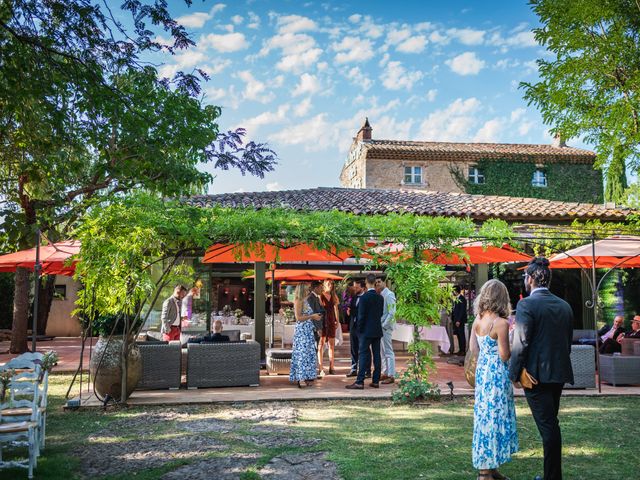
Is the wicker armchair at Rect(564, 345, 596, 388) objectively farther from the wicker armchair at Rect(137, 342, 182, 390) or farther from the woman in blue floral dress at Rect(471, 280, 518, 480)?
the wicker armchair at Rect(137, 342, 182, 390)

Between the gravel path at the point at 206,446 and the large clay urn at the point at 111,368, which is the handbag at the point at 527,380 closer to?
the gravel path at the point at 206,446

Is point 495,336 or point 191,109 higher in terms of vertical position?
point 191,109

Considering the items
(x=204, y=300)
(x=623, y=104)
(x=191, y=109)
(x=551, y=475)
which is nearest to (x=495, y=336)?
(x=551, y=475)

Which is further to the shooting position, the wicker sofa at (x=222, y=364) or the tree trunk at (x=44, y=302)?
the tree trunk at (x=44, y=302)

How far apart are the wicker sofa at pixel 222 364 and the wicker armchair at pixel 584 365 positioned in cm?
516

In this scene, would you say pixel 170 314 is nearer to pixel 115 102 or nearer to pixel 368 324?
pixel 368 324

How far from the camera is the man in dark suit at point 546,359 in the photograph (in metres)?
3.90

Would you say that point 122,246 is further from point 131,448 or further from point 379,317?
point 379,317

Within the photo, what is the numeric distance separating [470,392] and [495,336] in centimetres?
448

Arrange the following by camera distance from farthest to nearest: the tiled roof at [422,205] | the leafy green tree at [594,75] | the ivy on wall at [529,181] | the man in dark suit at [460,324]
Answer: the ivy on wall at [529,181], the tiled roof at [422,205], the man in dark suit at [460,324], the leafy green tree at [594,75]

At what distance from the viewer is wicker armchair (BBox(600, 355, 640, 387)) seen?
8.96 meters

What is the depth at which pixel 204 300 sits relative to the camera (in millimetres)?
13586

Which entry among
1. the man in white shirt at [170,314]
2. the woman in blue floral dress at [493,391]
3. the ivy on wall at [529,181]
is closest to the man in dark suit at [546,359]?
the woman in blue floral dress at [493,391]

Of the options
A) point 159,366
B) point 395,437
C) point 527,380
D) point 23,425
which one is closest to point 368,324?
point 395,437
